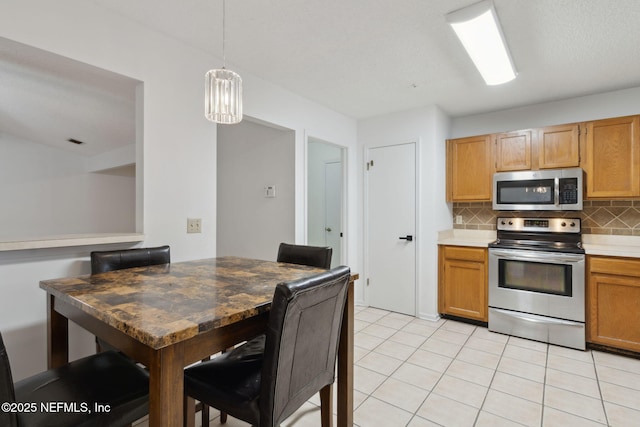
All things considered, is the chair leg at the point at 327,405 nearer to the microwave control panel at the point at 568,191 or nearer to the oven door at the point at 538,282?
the oven door at the point at 538,282

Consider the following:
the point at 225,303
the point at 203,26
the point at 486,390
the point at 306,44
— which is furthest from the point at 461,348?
the point at 203,26

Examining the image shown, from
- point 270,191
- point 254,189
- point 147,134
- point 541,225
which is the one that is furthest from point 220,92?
point 541,225

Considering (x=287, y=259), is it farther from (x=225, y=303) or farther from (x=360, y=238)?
(x=360, y=238)

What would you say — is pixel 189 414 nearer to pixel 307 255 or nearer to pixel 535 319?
pixel 307 255

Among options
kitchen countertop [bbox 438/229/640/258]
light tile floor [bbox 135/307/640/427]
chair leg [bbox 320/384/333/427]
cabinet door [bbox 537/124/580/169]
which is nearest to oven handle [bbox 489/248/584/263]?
kitchen countertop [bbox 438/229/640/258]

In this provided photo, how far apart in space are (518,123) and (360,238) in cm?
223

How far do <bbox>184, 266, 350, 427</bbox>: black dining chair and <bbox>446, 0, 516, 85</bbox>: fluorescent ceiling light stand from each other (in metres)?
1.67

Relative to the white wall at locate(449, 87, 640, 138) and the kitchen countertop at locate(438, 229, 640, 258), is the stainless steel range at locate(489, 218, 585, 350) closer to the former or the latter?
the kitchen countertop at locate(438, 229, 640, 258)

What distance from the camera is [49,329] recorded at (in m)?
1.42

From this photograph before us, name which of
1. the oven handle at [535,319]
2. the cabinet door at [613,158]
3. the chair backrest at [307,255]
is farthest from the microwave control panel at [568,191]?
the chair backrest at [307,255]

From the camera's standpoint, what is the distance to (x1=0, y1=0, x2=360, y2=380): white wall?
1.59 meters

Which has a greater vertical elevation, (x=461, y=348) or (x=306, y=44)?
(x=306, y=44)

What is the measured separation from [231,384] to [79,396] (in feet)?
1.58

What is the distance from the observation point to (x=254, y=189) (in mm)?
3508
